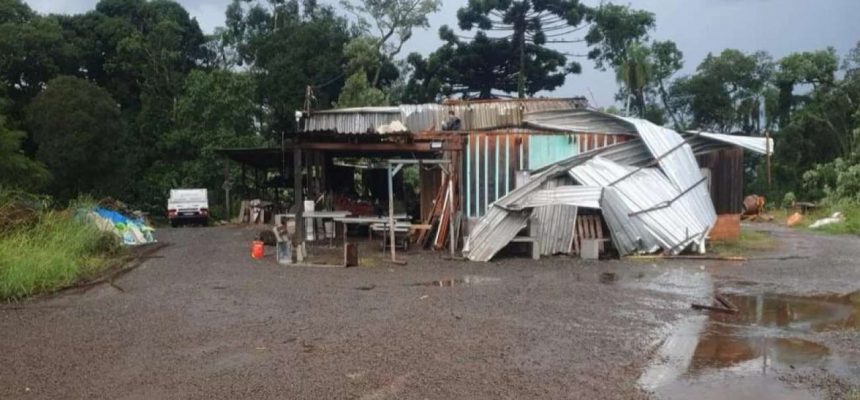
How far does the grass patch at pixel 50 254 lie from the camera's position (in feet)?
35.9

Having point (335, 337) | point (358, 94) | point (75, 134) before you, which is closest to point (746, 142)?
point (335, 337)

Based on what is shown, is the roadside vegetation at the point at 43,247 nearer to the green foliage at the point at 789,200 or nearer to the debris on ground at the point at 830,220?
the debris on ground at the point at 830,220

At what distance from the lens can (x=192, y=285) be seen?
39.2ft

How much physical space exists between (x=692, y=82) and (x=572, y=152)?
29436mm

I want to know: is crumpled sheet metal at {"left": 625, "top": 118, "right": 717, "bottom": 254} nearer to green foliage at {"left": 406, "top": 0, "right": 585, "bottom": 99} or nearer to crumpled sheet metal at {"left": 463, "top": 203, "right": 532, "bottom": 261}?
crumpled sheet metal at {"left": 463, "top": 203, "right": 532, "bottom": 261}

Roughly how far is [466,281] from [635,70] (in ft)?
101

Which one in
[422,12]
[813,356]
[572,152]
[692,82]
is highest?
[422,12]

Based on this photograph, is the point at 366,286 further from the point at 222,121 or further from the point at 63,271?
the point at 222,121

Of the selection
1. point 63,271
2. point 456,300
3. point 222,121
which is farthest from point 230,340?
point 222,121

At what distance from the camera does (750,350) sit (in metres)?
7.27

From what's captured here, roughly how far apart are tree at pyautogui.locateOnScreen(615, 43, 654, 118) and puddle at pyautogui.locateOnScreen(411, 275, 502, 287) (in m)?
30.2

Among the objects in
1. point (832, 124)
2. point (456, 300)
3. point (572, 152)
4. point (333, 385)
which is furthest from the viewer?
point (832, 124)

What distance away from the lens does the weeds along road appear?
20.0 ft

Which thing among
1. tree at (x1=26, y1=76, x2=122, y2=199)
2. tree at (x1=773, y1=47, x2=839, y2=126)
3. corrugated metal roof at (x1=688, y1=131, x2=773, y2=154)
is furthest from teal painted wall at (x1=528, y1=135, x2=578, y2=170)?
tree at (x1=773, y1=47, x2=839, y2=126)
